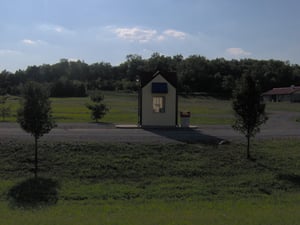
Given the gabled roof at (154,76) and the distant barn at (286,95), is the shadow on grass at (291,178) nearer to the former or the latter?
the gabled roof at (154,76)

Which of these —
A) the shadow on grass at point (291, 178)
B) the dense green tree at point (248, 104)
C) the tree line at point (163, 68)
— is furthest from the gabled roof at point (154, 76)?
the tree line at point (163, 68)

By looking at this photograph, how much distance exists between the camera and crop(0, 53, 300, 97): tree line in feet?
450

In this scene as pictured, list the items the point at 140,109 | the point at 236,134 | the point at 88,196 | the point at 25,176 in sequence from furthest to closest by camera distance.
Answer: the point at 140,109, the point at 236,134, the point at 25,176, the point at 88,196

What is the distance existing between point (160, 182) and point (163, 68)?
14414 centimetres

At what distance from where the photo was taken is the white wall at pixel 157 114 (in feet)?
97.7

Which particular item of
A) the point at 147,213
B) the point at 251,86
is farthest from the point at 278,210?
the point at 251,86

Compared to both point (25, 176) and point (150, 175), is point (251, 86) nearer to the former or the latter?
point (150, 175)

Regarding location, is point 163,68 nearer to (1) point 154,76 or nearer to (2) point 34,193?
(1) point 154,76

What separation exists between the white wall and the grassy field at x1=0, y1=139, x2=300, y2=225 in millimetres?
9313

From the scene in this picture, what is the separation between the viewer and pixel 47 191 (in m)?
13.9

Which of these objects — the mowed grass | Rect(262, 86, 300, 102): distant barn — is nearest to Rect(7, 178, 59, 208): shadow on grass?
the mowed grass

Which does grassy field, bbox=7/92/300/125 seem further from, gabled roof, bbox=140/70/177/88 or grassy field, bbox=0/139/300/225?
grassy field, bbox=0/139/300/225

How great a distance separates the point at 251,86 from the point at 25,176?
9680 millimetres

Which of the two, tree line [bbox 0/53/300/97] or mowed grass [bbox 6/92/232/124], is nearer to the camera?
mowed grass [bbox 6/92/232/124]
